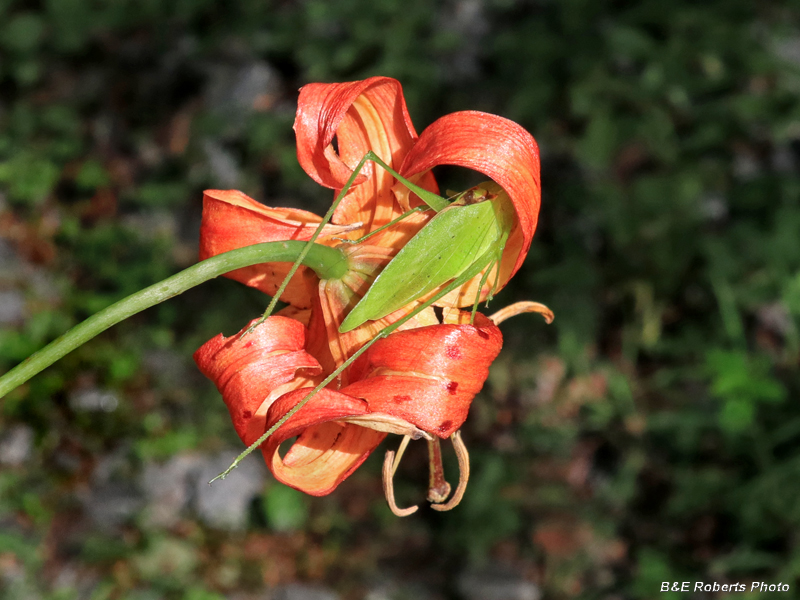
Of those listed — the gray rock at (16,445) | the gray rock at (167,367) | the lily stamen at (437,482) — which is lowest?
the gray rock at (16,445)

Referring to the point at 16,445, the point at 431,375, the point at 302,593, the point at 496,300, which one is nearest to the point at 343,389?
the point at 431,375

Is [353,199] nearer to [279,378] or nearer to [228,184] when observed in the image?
[279,378]

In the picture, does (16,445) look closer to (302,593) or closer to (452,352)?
(302,593)

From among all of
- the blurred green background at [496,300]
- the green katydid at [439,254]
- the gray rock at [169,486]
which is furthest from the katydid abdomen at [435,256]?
the gray rock at [169,486]

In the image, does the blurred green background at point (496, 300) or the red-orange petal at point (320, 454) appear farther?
the blurred green background at point (496, 300)

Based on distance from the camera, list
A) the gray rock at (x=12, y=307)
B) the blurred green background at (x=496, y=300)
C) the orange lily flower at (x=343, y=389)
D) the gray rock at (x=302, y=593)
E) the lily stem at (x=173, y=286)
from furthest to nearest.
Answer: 1. the gray rock at (x=12, y=307)
2. the gray rock at (x=302, y=593)
3. the blurred green background at (x=496, y=300)
4. the orange lily flower at (x=343, y=389)
5. the lily stem at (x=173, y=286)

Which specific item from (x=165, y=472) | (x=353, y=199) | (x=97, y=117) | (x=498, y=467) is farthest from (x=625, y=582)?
(x=97, y=117)

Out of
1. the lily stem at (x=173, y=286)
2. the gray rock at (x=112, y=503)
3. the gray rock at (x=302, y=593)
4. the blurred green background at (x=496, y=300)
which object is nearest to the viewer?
the lily stem at (x=173, y=286)

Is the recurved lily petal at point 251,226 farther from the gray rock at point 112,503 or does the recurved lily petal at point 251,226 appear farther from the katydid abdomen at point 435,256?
the gray rock at point 112,503
